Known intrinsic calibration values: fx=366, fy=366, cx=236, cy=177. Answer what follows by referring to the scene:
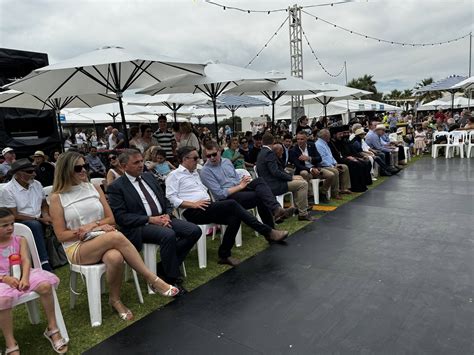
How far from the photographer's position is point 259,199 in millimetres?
4738

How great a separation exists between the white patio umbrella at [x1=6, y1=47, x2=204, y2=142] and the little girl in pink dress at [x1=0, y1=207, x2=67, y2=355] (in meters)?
2.69

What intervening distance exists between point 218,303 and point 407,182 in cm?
638

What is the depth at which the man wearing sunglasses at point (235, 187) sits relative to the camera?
447cm


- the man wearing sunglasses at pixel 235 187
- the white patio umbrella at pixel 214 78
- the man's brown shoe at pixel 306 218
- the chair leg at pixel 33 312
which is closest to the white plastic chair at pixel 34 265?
the chair leg at pixel 33 312

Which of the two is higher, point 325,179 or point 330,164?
point 330,164

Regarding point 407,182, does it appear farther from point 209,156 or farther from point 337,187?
point 209,156

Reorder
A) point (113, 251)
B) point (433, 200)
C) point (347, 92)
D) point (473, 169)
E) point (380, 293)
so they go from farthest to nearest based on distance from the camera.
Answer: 1. point (347, 92)
2. point (473, 169)
3. point (433, 200)
4. point (380, 293)
5. point (113, 251)

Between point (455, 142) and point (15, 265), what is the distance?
12435 millimetres

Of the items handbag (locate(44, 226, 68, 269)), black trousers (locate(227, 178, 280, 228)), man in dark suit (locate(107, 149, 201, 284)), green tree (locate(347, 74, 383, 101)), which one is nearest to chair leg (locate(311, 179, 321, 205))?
black trousers (locate(227, 178, 280, 228))

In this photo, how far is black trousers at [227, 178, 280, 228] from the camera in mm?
4680

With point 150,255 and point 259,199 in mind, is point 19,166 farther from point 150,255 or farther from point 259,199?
point 259,199

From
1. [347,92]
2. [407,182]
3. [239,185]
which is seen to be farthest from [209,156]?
[347,92]

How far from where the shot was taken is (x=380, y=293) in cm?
312

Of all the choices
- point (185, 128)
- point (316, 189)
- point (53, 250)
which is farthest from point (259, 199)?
point (185, 128)
